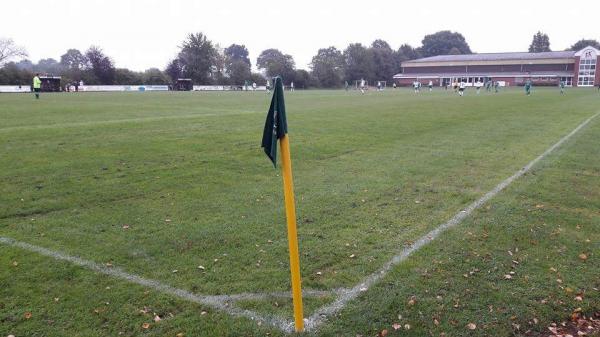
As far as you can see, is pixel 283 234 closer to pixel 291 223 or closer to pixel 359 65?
pixel 291 223

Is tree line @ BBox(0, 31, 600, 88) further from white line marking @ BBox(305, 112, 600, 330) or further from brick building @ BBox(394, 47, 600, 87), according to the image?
white line marking @ BBox(305, 112, 600, 330)

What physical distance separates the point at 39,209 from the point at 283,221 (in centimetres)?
373

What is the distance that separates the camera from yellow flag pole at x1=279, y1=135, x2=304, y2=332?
A: 3.79 meters

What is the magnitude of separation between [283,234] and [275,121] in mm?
3070

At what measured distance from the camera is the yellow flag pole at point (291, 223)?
379 cm

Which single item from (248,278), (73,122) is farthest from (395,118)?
(248,278)

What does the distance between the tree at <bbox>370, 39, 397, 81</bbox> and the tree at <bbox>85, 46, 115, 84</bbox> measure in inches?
2837

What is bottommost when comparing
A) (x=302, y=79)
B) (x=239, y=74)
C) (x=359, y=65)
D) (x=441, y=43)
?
(x=302, y=79)

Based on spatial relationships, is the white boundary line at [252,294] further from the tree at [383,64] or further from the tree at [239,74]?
the tree at [383,64]

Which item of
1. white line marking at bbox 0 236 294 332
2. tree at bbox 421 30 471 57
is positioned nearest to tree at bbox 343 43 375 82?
tree at bbox 421 30 471 57

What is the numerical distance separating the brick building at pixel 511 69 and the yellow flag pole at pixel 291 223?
11454cm

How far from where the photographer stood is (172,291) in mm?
4758

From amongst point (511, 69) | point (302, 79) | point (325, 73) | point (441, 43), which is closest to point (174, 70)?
point (302, 79)

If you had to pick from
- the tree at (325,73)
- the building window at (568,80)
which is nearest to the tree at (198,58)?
the tree at (325,73)
